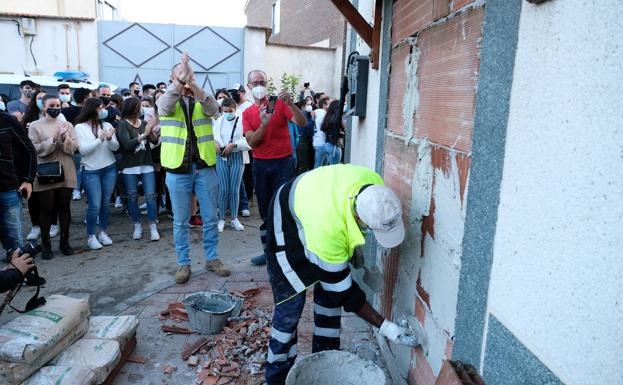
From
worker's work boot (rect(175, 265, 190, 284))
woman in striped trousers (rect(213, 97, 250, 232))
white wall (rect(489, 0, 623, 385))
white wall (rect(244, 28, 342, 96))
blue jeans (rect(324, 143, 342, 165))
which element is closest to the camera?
white wall (rect(489, 0, 623, 385))

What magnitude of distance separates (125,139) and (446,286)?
491 cm

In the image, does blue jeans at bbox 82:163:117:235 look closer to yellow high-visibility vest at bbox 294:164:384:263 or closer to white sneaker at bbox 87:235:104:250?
white sneaker at bbox 87:235:104:250

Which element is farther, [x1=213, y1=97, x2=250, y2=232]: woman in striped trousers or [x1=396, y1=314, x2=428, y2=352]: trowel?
[x1=213, y1=97, x2=250, y2=232]: woman in striped trousers

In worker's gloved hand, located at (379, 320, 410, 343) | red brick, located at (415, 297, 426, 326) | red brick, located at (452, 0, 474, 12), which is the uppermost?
red brick, located at (452, 0, 474, 12)

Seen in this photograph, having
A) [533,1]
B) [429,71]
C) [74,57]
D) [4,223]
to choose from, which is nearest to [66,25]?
[74,57]

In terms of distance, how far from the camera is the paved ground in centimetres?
337

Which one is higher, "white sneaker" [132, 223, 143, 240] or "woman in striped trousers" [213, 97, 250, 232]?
"woman in striped trousers" [213, 97, 250, 232]

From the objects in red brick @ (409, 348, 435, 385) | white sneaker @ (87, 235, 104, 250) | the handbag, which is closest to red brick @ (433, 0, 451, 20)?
red brick @ (409, 348, 435, 385)

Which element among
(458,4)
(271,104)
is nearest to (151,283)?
(271,104)

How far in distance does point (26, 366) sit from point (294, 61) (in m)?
14.6

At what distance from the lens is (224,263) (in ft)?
17.5

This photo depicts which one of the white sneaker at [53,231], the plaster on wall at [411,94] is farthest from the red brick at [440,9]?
the white sneaker at [53,231]

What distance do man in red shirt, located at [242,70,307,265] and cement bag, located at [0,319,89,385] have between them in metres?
2.35

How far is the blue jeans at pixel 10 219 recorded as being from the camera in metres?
4.36
